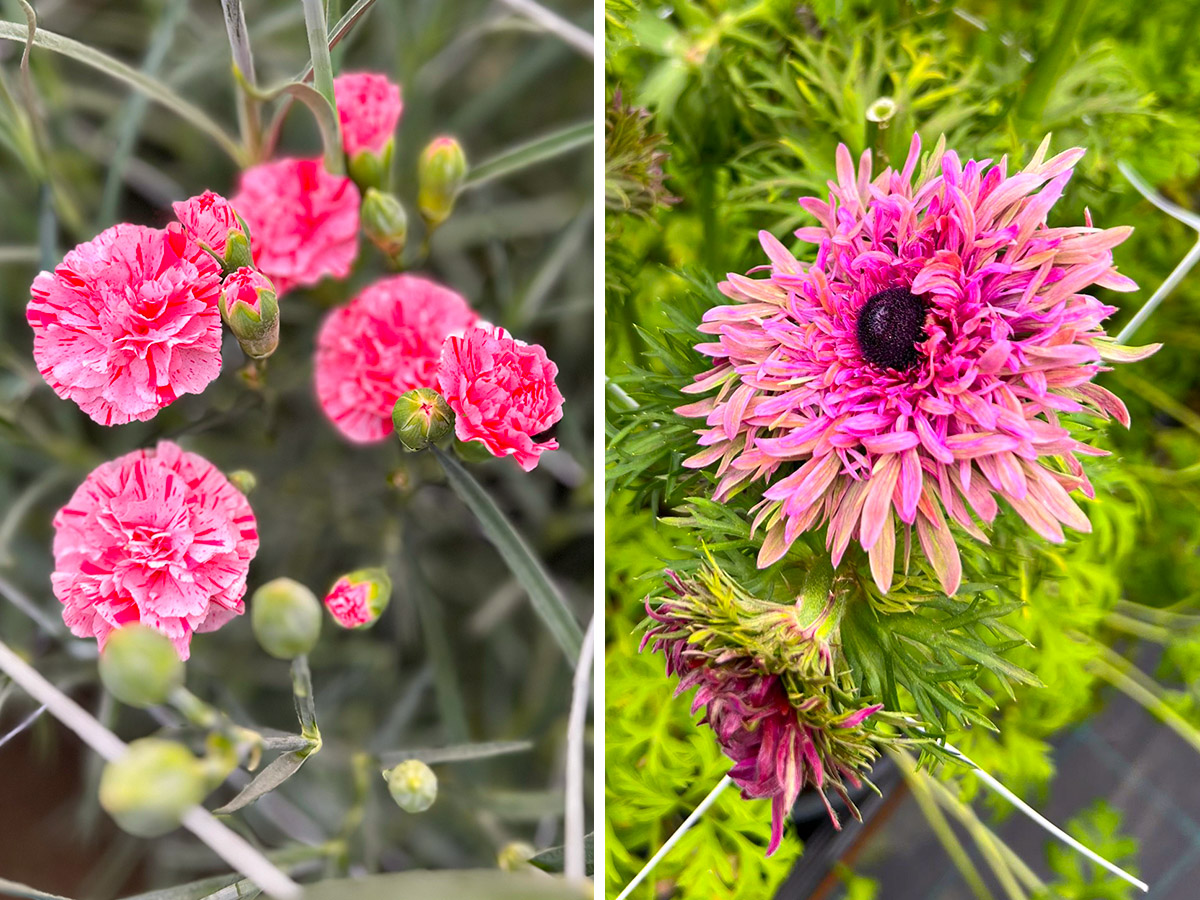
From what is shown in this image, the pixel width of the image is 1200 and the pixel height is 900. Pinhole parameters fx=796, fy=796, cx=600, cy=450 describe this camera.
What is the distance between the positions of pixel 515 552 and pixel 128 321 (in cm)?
17

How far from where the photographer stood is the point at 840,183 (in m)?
0.32

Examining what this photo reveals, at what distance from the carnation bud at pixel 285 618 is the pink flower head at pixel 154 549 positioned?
51 millimetres

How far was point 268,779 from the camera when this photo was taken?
28 cm

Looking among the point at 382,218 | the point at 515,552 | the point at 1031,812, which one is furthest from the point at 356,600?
the point at 1031,812

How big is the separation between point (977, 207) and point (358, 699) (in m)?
0.47

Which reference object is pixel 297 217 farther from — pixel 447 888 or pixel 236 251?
pixel 447 888

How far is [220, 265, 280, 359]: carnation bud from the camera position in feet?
0.93

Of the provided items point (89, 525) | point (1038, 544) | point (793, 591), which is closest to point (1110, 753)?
point (1038, 544)

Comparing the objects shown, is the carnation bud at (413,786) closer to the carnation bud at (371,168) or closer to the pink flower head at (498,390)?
the pink flower head at (498,390)

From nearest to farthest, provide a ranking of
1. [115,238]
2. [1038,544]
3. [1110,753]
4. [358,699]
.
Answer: [115,238] → [1038,544] → [358,699] → [1110,753]

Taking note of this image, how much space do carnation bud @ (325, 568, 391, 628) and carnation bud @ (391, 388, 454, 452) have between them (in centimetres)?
7

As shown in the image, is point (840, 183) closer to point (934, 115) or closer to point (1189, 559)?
point (934, 115)

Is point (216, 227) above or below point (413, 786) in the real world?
above

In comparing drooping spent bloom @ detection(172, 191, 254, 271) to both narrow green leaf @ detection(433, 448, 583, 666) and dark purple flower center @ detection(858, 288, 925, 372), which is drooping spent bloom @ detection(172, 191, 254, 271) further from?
dark purple flower center @ detection(858, 288, 925, 372)
